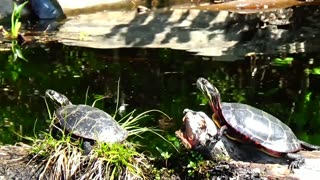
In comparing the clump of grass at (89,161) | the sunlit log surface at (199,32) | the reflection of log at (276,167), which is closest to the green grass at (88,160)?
the clump of grass at (89,161)

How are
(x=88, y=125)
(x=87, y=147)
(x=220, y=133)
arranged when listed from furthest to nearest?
1. (x=88, y=125)
2. (x=87, y=147)
3. (x=220, y=133)

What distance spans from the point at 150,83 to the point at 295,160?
3960mm

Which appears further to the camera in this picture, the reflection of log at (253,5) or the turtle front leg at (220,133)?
the reflection of log at (253,5)

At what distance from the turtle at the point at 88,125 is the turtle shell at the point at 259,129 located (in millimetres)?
886

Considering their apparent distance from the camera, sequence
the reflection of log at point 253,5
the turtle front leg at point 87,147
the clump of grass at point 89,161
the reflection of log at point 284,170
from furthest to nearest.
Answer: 1. the reflection of log at point 253,5
2. the turtle front leg at point 87,147
3. the clump of grass at point 89,161
4. the reflection of log at point 284,170

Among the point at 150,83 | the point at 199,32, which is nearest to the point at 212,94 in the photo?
the point at 150,83

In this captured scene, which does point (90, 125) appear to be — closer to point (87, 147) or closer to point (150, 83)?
point (87, 147)

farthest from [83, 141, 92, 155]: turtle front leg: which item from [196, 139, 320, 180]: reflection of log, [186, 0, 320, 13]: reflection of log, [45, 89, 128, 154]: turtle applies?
[186, 0, 320, 13]: reflection of log

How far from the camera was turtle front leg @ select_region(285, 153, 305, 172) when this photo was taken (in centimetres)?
460

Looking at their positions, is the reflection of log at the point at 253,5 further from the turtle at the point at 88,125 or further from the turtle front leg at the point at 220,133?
the turtle front leg at the point at 220,133

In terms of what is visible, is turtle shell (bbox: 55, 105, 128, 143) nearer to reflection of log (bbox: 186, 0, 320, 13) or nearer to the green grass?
the green grass

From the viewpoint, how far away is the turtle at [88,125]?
4918 mm

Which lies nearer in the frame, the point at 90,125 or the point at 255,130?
the point at 255,130

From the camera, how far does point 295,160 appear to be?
15.2ft
